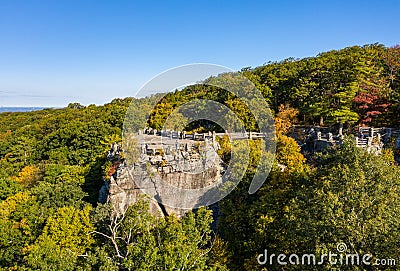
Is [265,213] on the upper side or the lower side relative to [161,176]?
lower

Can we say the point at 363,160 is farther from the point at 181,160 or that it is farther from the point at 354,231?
the point at 181,160

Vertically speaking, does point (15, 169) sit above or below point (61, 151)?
below

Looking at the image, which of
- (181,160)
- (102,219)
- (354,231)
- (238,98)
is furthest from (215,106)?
(354,231)

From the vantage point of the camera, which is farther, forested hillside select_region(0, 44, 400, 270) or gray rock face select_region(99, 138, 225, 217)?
gray rock face select_region(99, 138, 225, 217)

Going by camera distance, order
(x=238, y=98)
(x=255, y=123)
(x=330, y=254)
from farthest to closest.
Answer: (x=238, y=98), (x=255, y=123), (x=330, y=254)

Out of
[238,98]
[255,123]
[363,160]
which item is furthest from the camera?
[238,98]

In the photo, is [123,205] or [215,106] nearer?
[123,205]

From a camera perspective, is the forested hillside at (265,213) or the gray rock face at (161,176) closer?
the forested hillside at (265,213)

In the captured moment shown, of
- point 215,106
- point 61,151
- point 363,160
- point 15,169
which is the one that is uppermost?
point 215,106
